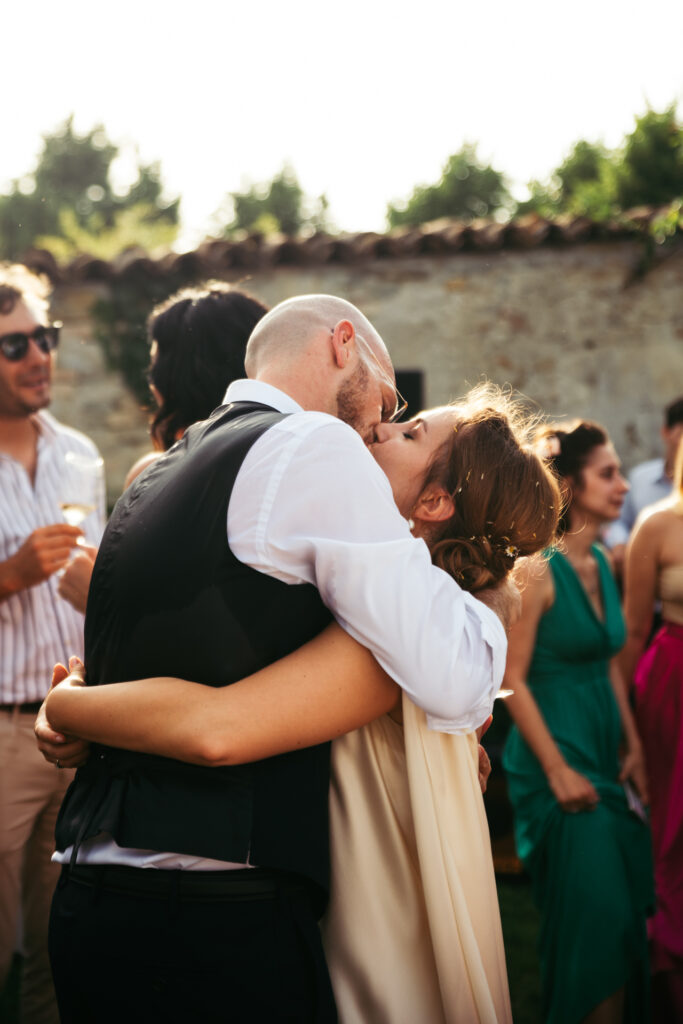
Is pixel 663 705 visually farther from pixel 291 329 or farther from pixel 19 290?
pixel 19 290

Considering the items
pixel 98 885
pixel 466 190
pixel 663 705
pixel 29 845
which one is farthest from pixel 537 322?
pixel 466 190

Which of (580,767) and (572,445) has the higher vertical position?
(572,445)

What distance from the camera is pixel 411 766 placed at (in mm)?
1786

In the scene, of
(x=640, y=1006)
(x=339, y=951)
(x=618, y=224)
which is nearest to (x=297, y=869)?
(x=339, y=951)

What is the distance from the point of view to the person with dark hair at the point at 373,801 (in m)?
1.60

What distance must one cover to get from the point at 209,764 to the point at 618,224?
7.81 meters

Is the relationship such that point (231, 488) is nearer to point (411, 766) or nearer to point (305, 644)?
point (305, 644)

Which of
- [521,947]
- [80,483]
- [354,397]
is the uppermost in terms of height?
[354,397]

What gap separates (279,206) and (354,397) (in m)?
40.4

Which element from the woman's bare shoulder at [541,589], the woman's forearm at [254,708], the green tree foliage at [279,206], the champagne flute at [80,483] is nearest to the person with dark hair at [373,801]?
the woman's forearm at [254,708]

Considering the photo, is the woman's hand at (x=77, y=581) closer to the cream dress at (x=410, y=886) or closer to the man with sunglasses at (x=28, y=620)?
the man with sunglasses at (x=28, y=620)

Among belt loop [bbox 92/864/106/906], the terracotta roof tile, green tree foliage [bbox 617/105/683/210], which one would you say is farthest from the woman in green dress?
green tree foliage [bbox 617/105/683/210]

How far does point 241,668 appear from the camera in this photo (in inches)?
64.8

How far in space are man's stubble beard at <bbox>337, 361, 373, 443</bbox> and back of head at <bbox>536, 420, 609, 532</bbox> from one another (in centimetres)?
205
